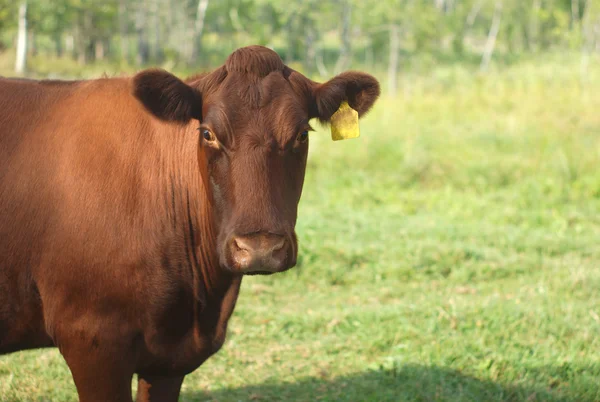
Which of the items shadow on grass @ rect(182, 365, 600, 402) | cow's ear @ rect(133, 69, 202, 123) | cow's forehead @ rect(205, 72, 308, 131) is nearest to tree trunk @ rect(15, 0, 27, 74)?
shadow on grass @ rect(182, 365, 600, 402)

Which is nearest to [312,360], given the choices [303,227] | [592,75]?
[303,227]

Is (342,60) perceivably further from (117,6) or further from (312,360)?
(312,360)

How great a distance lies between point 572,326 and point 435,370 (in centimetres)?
140

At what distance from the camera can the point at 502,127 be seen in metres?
14.8

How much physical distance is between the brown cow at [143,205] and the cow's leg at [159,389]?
0.87 feet

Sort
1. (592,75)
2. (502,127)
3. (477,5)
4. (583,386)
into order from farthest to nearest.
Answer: (477,5)
(592,75)
(502,127)
(583,386)

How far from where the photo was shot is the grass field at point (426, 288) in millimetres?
4727

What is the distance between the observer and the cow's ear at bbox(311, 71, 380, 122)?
11.1 ft

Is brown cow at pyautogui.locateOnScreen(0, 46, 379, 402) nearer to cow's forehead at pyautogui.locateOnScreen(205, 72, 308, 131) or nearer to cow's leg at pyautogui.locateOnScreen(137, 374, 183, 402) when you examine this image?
cow's forehead at pyautogui.locateOnScreen(205, 72, 308, 131)

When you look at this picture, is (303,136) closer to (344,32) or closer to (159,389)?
(159,389)

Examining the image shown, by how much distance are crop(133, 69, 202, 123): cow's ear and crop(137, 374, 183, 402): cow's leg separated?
1.38 metres

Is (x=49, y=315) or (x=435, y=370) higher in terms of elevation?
(x=49, y=315)

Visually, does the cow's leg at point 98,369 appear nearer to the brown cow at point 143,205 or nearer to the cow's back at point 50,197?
the brown cow at point 143,205

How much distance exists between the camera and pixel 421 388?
4.59 metres
